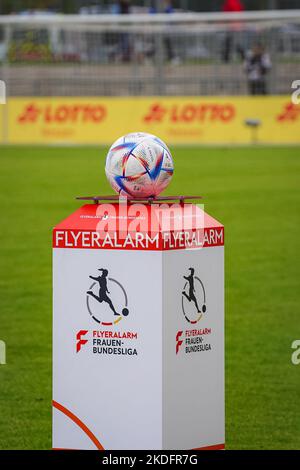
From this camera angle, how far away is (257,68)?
3066 centimetres

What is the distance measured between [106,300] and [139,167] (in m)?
0.73

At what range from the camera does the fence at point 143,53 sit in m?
31.0

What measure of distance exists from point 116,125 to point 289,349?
63.1 ft

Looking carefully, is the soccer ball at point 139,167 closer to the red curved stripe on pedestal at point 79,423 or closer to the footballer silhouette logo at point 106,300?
the footballer silhouette logo at point 106,300

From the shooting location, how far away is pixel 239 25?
32.2m

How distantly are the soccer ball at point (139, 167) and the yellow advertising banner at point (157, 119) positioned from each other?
2194 cm

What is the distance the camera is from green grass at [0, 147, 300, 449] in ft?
25.8

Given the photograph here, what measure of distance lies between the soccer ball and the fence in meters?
24.4

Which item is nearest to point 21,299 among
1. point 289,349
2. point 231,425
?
point 289,349

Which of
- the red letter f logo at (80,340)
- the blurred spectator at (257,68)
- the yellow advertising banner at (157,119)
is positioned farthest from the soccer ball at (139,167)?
the blurred spectator at (257,68)

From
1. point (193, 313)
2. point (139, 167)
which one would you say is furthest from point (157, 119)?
point (193, 313)

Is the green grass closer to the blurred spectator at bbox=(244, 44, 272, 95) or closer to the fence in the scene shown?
the blurred spectator at bbox=(244, 44, 272, 95)

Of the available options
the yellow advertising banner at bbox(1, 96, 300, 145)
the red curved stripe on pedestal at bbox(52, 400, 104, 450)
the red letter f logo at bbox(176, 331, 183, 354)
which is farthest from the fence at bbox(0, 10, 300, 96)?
the red letter f logo at bbox(176, 331, 183, 354)

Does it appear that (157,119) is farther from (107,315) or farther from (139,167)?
(107,315)
